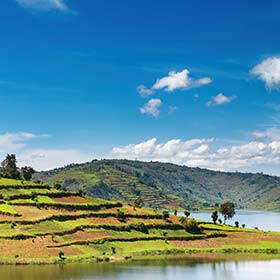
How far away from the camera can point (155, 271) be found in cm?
10138

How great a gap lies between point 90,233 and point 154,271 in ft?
119

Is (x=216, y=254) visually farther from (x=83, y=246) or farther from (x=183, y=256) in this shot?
(x=83, y=246)

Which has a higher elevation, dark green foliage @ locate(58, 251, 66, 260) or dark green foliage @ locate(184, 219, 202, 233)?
dark green foliage @ locate(184, 219, 202, 233)

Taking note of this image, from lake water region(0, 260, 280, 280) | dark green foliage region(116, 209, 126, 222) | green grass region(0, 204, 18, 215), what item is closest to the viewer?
lake water region(0, 260, 280, 280)

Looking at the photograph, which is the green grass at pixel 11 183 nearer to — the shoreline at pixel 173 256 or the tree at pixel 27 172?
Result: the tree at pixel 27 172

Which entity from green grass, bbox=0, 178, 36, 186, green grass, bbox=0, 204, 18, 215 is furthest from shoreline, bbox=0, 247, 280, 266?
green grass, bbox=0, 178, 36, 186

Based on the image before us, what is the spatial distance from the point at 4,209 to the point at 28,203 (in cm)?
1022

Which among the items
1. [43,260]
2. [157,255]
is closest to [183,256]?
[157,255]

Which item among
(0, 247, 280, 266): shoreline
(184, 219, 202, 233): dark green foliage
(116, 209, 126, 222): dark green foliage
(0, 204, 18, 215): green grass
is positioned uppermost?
(0, 204, 18, 215): green grass

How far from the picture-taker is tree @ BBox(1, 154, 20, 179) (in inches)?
7271

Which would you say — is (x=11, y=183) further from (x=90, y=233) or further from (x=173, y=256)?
(x=173, y=256)

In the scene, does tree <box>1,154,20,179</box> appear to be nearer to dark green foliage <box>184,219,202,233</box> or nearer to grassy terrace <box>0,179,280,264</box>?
grassy terrace <box>0,179,280,264</box>

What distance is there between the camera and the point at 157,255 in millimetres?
127625

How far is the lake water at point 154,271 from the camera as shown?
93188 mm
